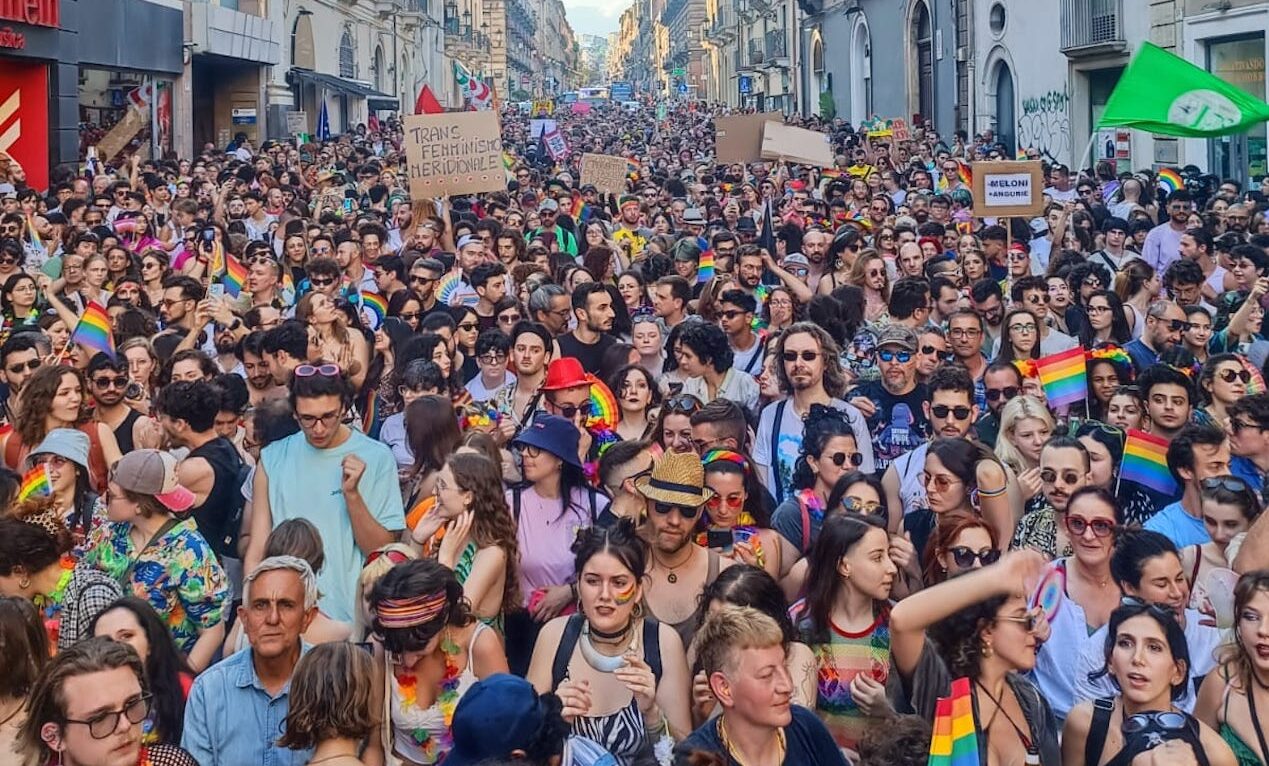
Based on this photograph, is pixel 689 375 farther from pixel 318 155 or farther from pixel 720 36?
pixel 720 36

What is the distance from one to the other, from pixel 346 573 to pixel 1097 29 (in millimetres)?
22727

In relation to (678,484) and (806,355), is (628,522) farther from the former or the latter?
(806,355)

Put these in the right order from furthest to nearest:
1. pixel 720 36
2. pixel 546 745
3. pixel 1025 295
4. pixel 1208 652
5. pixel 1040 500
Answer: pixel 720 36
pixel 1025 295
pixel 1040 500
pixel 1208 652
pixel 546 745

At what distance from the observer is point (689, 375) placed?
23.9 feet

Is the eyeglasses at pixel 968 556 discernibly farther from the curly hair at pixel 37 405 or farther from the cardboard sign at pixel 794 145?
the cardboard sign at pixel 794 145

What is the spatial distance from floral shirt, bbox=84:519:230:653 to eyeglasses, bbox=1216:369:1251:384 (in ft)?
14.2

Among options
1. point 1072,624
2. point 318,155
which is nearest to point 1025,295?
point 1072,624

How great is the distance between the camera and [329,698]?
3.60 meters

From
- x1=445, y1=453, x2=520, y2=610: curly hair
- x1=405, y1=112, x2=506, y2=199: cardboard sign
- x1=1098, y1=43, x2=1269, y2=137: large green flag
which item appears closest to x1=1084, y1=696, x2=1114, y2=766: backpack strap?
x1=445, y1=453, x2=520, y2=610: curly hair

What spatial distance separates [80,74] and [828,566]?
24.8 metres

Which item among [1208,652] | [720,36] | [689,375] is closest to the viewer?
[1208,652]

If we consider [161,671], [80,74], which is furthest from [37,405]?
[80,74]

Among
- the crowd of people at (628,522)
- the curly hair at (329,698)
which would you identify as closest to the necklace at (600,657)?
the crowd of people at (628,522)

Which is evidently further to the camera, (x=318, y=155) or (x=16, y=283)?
(x=318, y=155)
